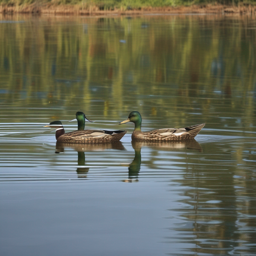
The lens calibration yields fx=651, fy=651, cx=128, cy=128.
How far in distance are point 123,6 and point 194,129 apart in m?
57.8

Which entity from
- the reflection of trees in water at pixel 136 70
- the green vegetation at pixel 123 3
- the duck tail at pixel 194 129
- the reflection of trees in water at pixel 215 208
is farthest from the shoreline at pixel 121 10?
the reflection of trees in water at pixel 215 208

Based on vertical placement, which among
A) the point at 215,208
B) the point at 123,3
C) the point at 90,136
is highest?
the point at 123,3

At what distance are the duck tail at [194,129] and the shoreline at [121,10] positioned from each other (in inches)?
2056

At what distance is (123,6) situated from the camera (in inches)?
2611

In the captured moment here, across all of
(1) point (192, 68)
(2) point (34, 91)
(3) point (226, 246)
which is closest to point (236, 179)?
(3) point (226, 246)

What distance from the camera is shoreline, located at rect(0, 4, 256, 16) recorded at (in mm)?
61562

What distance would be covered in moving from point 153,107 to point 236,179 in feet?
19.2

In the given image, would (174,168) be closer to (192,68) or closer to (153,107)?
(153,107)

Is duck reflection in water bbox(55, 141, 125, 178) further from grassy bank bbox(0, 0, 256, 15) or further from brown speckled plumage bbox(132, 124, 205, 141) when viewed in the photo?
grassy bank bbox(0, 0, 256, 15)

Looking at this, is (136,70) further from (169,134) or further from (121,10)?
(121,10)

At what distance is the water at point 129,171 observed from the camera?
5.61 meters

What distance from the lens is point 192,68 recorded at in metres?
22.3

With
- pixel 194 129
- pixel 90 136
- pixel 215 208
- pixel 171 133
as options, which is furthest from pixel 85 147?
pixel 215 208

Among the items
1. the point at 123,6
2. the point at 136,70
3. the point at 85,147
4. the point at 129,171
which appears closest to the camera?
the point at 129,171
